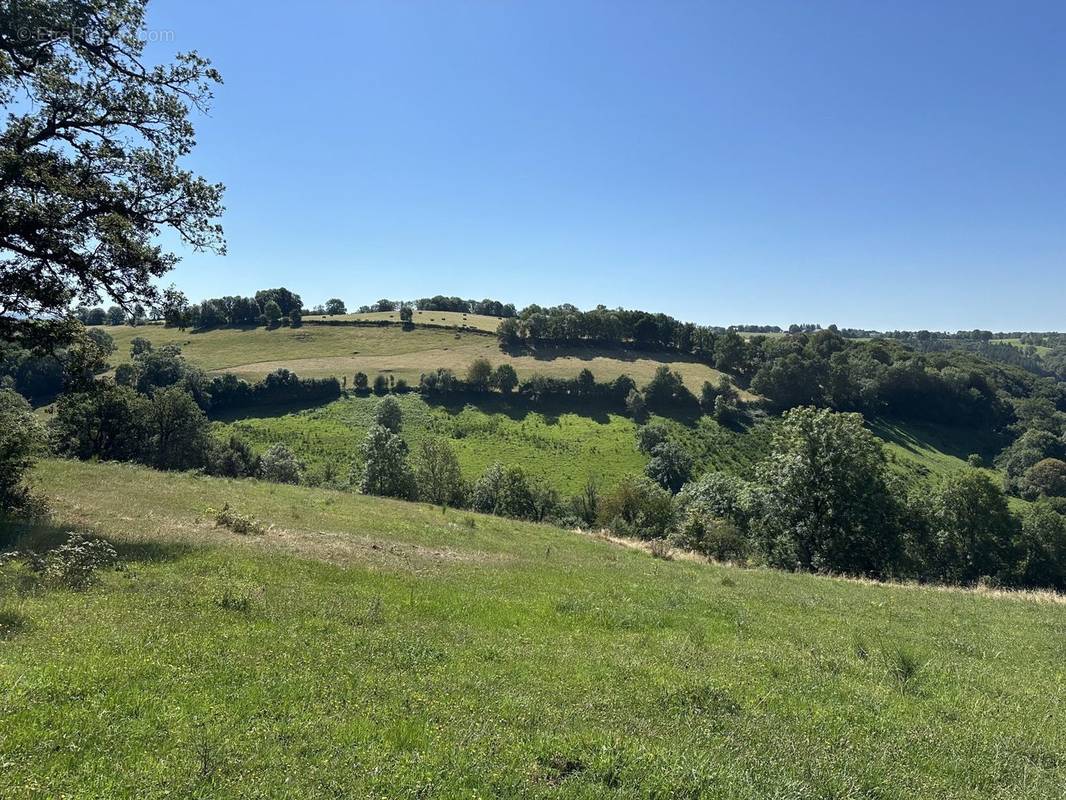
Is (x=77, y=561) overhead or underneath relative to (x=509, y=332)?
underneath

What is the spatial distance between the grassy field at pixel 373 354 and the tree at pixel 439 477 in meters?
55.7

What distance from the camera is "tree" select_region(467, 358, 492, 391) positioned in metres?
123

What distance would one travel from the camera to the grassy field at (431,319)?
164125 millimetres

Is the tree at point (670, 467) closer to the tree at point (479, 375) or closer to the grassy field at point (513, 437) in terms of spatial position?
the grassy field at point (513, 437)

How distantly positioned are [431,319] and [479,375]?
186ft

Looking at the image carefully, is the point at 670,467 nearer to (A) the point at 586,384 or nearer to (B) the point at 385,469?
(A) the point at 586,384

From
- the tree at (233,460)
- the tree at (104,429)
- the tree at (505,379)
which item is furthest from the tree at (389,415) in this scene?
the tree at (104,429)

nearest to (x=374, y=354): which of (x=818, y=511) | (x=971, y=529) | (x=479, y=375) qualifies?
(x=479, y=375)

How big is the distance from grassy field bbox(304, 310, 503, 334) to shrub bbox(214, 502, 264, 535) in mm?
141456

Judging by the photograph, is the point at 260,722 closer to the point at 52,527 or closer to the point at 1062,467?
the point at 52,527

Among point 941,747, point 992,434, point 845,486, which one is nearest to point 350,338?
point 845,486

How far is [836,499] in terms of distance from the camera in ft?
129

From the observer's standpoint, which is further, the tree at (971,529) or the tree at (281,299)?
the tree at (281,299)

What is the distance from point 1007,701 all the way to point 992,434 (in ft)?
501
